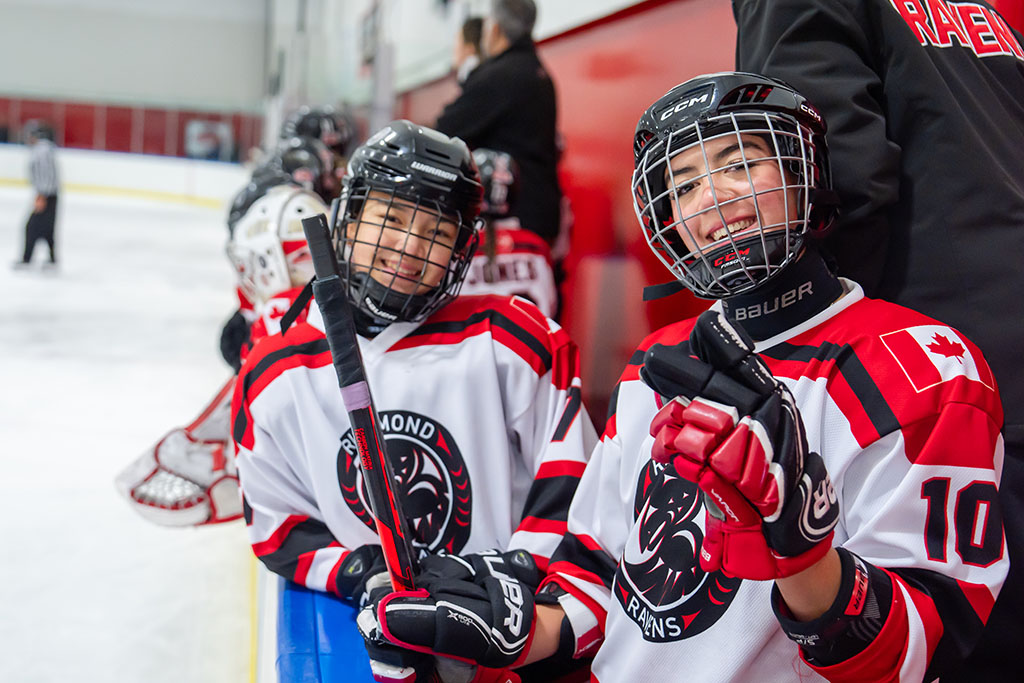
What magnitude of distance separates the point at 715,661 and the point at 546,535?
34cm

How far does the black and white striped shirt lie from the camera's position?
848 cm

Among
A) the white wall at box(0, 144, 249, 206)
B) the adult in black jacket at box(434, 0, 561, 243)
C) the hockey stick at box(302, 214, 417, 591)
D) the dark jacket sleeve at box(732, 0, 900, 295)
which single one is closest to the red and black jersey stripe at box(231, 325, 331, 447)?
the hockey stick at box(302, 214, 417, 591)

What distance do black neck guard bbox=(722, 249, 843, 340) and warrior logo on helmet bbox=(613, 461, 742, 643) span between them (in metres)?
0.19

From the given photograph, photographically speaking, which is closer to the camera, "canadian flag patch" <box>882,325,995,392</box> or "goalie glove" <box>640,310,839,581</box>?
"goalie glove" <box>640,310,839,581</box>

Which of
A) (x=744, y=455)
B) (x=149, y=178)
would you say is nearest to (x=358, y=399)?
(x=744, y=455)

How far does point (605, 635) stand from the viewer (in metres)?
1.11

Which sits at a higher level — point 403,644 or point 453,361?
point 453,361

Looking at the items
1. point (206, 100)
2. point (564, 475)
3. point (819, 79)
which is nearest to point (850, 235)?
point (819, 79)

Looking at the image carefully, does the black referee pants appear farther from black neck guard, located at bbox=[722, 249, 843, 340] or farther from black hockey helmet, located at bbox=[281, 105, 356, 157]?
black neck guard, located at bbox=[722, 249, 843, 340]

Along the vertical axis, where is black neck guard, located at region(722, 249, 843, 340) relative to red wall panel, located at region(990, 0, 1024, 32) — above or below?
below

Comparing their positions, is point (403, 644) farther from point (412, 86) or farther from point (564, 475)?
point (412, 86)

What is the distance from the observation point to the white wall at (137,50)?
1842 centimetres

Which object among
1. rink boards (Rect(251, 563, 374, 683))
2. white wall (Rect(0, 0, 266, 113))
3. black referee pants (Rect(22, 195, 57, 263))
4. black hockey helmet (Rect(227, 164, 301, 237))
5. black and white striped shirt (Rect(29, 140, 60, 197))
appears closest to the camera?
rink boards (Rect(251, 563, 374, 683))

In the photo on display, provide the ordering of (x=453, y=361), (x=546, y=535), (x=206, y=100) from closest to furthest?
(x=546, y=535) → (x=453, y=361) → (x=206, y=100)
